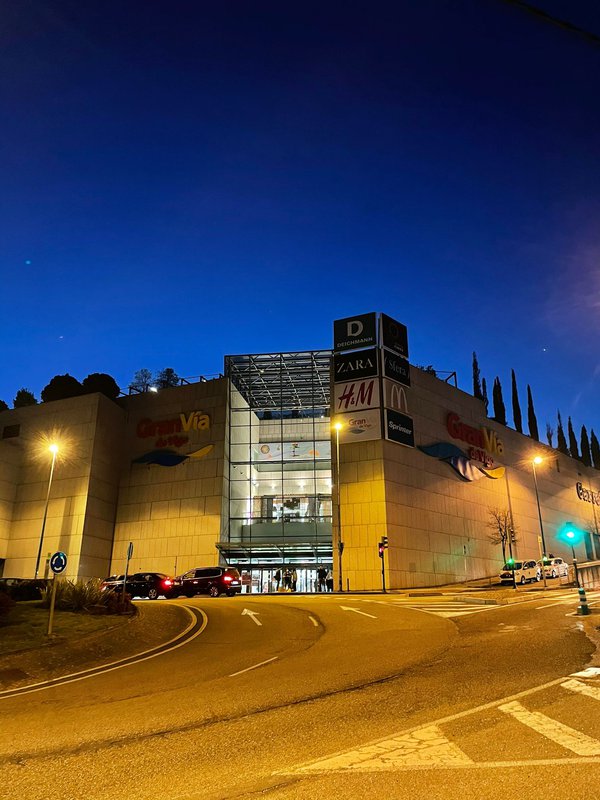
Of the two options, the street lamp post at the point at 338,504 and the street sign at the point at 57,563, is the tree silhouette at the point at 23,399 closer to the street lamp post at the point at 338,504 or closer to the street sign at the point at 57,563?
the street lamp post at the point at 338,504

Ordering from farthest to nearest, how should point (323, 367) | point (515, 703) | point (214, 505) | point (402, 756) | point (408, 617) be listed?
1. point (323, 367)
2. point (214, 505)
3. point (408, 617)
4. point (515, 703)
5. point (402, 756)

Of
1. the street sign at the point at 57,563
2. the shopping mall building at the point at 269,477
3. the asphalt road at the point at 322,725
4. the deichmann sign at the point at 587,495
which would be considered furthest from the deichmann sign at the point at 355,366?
the deichmann sign at the point at 587,495

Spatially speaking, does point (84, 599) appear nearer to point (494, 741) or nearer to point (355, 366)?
point (494, 741)

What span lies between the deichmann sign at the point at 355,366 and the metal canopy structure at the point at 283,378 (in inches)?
141

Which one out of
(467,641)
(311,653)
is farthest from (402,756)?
(467,641)

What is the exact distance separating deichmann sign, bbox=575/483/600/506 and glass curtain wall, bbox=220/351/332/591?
41.5 meters

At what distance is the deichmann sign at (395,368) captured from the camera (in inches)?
1864

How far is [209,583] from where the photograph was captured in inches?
Result: 1298

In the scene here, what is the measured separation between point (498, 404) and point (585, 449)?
27609mm

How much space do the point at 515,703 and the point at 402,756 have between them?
2386mm

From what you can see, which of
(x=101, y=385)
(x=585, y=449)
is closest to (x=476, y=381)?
(x=585, y=449)

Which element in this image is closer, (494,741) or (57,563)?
(494,741)

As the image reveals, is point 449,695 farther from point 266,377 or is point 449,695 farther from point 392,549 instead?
point 266,377

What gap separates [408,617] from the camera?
57.6 feet
